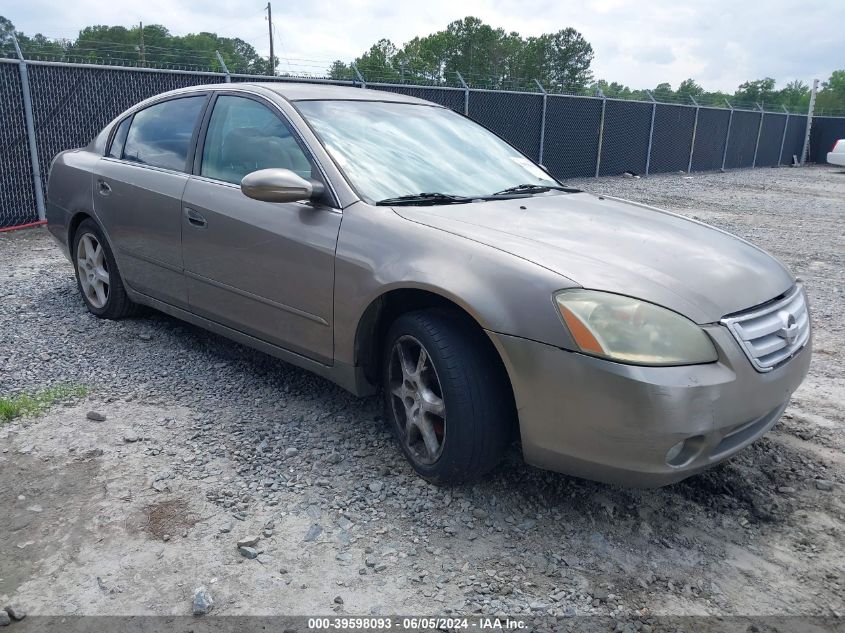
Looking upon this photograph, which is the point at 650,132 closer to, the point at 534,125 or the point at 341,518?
the point at 534,125

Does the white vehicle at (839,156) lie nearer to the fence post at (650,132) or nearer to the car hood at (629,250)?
the fence post at (650,132)

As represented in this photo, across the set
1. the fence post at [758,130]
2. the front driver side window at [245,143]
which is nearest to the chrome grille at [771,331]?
the front driver side window at [245,143]

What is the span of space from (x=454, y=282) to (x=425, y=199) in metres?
0.71

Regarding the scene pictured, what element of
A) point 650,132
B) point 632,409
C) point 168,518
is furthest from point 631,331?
point 650,132

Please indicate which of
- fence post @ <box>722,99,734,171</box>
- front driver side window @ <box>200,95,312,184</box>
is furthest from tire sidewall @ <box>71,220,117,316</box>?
fence post @ <box>722,99,734,171</box>

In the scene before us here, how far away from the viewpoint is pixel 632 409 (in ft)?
7.86

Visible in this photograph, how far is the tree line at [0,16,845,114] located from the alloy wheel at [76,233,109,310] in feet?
17.0

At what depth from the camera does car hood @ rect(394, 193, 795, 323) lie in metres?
2.58

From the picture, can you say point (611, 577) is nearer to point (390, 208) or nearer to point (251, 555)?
point (251, 555)

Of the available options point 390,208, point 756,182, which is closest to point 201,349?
point 390,208

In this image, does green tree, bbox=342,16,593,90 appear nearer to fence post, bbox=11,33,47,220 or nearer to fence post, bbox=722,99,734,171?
fence post, bbox=722,99,734,171

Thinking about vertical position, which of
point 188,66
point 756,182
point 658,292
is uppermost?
point 188,66

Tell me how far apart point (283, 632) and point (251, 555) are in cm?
42

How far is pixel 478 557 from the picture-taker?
2605 millimetres
